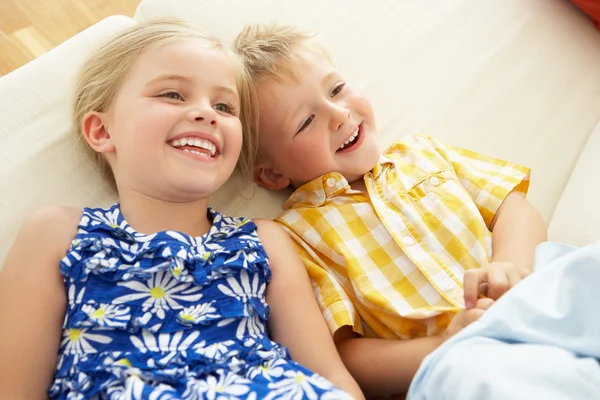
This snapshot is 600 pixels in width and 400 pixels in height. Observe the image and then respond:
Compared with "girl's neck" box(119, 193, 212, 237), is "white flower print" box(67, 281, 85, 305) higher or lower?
lower

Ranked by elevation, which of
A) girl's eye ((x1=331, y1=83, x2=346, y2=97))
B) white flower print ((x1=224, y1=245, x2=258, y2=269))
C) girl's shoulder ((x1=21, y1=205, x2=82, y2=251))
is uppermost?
girl's eye ((x1=331, y1=83, x2=346, y2=97))

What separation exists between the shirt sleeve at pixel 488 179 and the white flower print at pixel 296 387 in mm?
498

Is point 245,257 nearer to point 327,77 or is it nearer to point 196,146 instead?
point 196,146

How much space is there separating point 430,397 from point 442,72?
0.85 metres

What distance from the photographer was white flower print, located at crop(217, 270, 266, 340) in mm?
892

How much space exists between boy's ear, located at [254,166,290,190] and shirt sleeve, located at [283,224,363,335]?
0.15 m

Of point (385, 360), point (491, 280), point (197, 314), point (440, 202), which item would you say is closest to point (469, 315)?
point (491, 280)

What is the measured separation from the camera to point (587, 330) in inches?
29.0

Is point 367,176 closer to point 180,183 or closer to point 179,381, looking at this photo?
point 180,183

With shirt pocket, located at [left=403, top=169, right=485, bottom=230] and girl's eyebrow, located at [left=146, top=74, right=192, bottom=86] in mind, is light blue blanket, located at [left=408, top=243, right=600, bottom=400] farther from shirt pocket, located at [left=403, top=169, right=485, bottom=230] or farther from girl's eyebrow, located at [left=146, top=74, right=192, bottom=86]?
girl's eyebrow, located at [left=146, top=74, right=192, bottom=86]

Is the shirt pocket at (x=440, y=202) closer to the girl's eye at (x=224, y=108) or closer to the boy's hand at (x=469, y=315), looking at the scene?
the boy's hand at (x=469, y=315)

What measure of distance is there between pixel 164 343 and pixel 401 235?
1.44 ft

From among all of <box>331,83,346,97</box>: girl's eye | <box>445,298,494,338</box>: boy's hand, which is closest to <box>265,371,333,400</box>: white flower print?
<box>445,298,494,338</box>: boy's hand

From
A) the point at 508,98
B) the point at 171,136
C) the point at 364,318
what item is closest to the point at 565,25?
the point at 508,98
